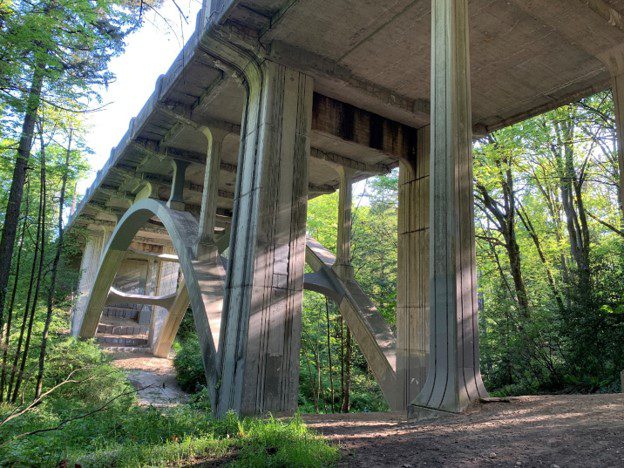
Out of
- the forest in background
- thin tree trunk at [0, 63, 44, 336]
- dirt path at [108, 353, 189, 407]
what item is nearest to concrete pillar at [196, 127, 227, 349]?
the forest in background

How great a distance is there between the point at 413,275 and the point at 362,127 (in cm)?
342

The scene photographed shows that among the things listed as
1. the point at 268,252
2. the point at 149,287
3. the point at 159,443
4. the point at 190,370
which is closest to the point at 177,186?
the point at 268,252

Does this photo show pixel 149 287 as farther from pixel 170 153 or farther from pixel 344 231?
pixel 344 231

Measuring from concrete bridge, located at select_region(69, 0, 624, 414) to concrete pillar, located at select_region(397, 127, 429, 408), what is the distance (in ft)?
0.12

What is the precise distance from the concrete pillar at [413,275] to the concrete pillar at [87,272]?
19.9 meters

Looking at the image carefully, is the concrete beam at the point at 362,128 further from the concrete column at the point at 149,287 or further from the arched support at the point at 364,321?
the concrete column at the point at 149,287

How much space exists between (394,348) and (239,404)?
16.9 feet

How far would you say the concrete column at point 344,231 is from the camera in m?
12.4

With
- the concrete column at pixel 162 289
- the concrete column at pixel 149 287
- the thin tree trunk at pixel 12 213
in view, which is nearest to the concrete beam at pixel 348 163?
the thin tree trunk at pixel 12 213

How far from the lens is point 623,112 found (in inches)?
266

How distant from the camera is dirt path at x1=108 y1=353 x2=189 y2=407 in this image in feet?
57.5

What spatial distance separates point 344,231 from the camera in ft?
41.8

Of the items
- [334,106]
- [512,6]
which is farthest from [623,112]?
[334,106]

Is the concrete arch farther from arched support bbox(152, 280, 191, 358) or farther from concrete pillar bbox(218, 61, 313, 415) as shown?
arched support bbox(152, 280, 191, 358)
